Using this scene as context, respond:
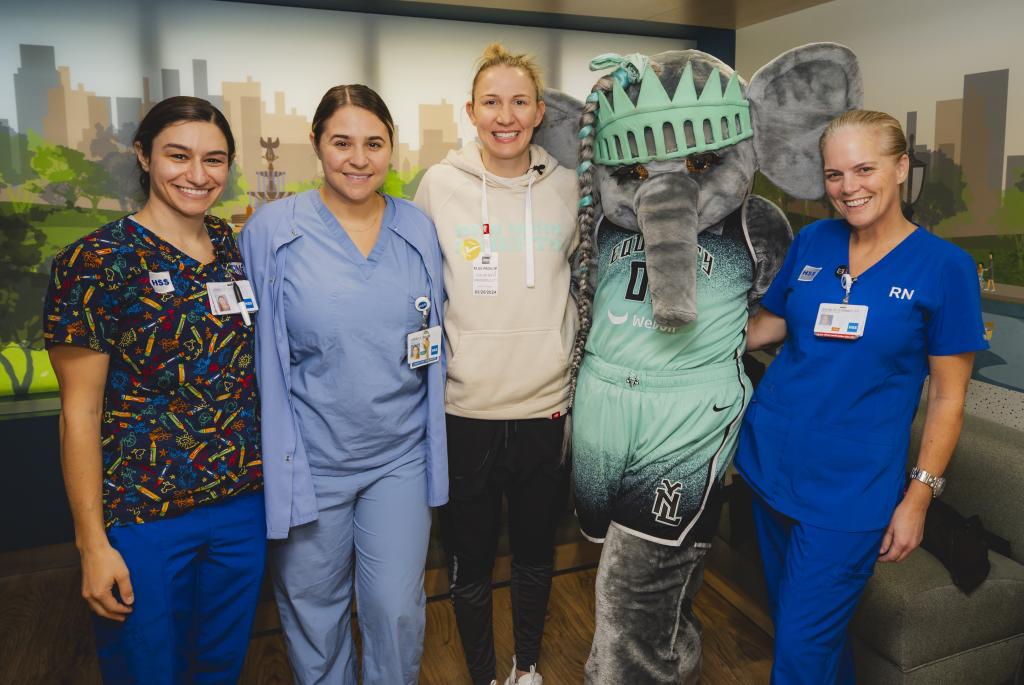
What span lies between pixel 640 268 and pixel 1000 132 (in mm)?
1518

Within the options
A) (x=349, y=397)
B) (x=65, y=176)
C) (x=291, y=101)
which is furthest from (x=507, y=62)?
(x=65, y=176)

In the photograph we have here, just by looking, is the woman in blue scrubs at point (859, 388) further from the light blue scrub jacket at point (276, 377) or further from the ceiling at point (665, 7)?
the ceiling at point (665, 7)

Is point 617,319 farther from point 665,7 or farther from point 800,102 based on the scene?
point 665,7

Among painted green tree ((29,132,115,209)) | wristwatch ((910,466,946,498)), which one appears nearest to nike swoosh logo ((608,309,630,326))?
wristwatch ((910,466,946,498))

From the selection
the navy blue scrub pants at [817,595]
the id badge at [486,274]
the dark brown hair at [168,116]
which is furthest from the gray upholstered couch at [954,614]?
the dark brown hair at [168,116]

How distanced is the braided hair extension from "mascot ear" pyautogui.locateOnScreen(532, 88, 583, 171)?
189mm

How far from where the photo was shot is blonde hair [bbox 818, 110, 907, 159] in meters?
1.52

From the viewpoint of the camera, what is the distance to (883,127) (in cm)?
153

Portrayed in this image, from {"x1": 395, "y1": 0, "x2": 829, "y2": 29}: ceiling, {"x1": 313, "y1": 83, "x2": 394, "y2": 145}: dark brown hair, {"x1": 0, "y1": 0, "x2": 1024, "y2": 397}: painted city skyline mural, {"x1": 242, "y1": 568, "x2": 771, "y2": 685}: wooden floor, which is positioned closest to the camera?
{"x1": 313, "y1": 83, "x2": 394, "y2": 145}: dark brown hair

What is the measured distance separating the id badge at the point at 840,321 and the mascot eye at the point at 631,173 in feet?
1.68

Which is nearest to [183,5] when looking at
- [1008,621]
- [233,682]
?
[233,682]

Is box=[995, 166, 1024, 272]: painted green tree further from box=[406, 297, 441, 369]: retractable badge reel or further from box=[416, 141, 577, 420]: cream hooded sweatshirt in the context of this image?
box=[406, 297, 441, 369]: retractable badge reel

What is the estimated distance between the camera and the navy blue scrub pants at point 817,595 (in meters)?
Result: 1.57

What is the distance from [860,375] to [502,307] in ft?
2.78
